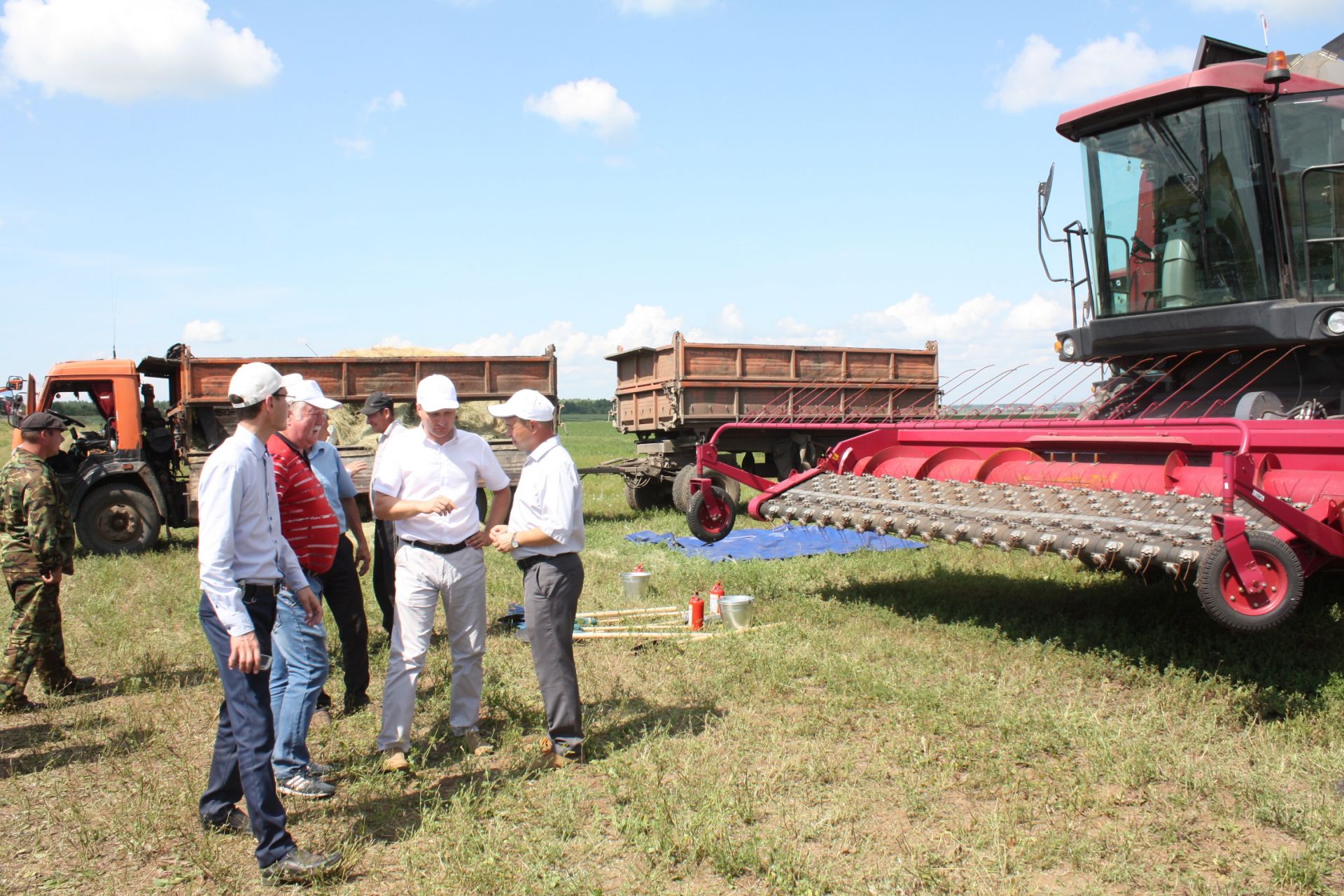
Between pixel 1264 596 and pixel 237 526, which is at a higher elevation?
pixel 237 526

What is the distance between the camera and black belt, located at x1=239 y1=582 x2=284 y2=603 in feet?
11.2

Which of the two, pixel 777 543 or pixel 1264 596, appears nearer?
pixel 1264 596

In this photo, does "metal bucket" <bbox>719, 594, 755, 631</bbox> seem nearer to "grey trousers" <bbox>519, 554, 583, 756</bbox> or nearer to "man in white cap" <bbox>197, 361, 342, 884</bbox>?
"grey trousers" <bbox>519, 554, 583, 756</bbox>

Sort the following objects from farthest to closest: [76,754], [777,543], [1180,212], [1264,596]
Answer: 1. [777,543]
2. [1180,212]
3. [76,754]
4. [1264,596]

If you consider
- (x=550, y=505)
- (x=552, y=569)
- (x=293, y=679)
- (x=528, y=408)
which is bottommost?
(x=293, y=679)

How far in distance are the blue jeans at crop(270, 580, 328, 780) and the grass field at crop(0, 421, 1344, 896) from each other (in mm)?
242

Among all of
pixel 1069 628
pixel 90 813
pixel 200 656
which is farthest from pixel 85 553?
pixel 1069 628

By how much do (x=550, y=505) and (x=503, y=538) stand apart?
0.83 feet

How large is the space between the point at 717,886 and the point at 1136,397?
568cm

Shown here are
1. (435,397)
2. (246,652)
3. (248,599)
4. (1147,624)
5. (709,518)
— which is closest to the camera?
(246,652)

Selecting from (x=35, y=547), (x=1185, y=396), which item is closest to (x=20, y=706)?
(x=35, y=547)

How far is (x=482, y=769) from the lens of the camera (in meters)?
4.39

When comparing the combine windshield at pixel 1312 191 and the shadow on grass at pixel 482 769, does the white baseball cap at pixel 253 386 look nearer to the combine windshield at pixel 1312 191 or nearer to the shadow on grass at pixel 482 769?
the shadow on grass at pixel 482 769

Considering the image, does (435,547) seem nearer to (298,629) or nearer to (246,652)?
(298,629)
